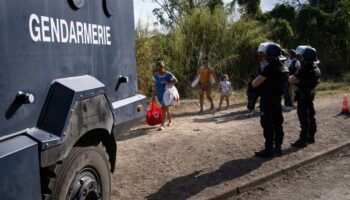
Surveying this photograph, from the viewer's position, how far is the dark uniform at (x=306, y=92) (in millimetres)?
8281

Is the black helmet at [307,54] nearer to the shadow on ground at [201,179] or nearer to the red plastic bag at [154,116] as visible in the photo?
the shadow on ground at [201,179]

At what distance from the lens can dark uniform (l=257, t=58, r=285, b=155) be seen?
7.45 meters

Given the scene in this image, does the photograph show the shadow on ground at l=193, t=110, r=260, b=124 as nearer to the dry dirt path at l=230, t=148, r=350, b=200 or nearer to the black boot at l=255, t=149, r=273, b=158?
the black boot at l=255, t=149, r=273, b=158

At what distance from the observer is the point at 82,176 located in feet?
13.2

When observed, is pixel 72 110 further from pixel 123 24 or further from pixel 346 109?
pixel 346 109

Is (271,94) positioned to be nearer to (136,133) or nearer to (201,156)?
(201,156)

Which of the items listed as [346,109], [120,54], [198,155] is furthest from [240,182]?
[346,109]

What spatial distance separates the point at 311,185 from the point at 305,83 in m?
2.28

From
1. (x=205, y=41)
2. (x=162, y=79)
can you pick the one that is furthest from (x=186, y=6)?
(x=162, y=79)

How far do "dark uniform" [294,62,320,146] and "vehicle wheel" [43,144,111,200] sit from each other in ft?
15.9

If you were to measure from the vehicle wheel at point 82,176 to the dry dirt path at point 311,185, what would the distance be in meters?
2.36

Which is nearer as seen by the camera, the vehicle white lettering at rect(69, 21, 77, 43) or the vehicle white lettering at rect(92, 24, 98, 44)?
the vehicle white lettering at rect(69, 21, 77, 43)

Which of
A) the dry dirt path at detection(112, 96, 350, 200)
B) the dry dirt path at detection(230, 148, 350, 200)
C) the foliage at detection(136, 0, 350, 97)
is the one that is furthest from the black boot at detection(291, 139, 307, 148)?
the foliage at detection(136, 0, 350, 97)

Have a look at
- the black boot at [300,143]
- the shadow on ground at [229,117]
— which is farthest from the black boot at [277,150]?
the shadow on ground at [229,117]
